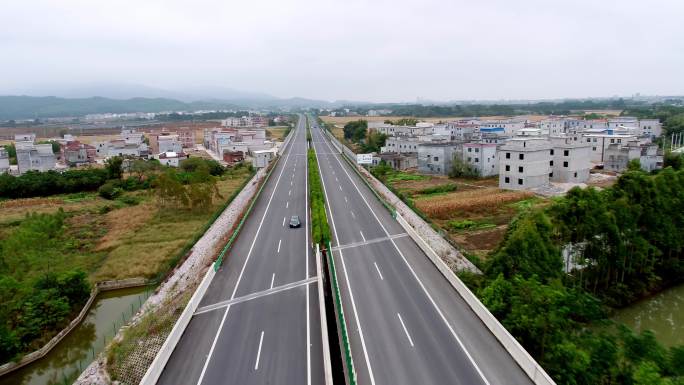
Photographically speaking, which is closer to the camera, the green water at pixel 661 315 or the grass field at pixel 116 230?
the green water at pixel 661 315

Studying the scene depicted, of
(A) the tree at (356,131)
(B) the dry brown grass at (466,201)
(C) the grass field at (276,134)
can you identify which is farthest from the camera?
Answer: (C) the grass field at (276,134)

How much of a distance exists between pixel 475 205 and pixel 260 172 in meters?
27.8

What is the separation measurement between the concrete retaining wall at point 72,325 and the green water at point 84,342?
153 mm

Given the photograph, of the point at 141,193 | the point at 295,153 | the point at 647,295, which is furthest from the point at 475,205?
the point at 295,153

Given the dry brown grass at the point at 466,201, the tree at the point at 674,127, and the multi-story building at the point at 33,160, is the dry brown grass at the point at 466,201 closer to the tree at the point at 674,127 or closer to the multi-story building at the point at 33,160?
the tree at the point at 674,127

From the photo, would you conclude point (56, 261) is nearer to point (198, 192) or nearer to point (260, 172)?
point (198, 192)

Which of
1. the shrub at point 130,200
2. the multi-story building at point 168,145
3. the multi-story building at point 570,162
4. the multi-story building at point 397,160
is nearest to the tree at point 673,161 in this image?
the multi-story building at point 570,162

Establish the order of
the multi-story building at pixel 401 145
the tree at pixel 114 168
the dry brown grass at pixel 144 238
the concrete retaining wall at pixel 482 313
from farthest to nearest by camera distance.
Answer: the multi-story building at pixel 401 145 → the tree at pixel 114 168 → the dry brown grass at pixel 144 238 → the concrete retaining wall at pixel 482 313

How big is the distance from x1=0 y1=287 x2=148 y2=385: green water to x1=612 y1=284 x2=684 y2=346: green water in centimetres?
2271

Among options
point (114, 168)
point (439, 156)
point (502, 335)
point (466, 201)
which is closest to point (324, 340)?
point (502, 335)

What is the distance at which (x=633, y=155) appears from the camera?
5053 centimetres

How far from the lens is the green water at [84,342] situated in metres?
16.5

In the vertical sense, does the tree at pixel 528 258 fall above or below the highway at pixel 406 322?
above

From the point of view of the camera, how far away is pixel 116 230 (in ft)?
114
